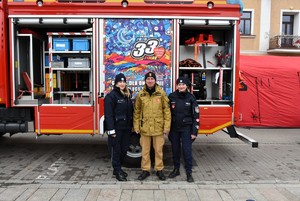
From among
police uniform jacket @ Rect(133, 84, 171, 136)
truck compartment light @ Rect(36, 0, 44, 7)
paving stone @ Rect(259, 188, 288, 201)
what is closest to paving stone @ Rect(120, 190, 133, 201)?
police uniform jacket @ Rect(133, 84, 171, 136)

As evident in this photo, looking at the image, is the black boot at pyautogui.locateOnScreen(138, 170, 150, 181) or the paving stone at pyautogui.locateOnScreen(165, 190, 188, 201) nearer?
the paving stone at pyautogui.locateOnScreen(165, 190, 188, 201)

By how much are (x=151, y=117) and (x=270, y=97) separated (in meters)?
7.54

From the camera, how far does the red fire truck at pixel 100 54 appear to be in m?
5.73

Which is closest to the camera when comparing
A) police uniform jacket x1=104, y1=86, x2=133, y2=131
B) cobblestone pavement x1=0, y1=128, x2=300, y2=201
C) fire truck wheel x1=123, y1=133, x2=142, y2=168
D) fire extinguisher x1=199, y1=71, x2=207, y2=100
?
cobblestone pavement x1=0, y1=128, x2=300, y2=201

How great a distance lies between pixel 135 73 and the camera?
5766 mm

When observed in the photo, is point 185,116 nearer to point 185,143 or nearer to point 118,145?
point 185,143

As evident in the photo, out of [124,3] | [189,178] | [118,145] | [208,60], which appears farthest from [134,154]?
[124,3]

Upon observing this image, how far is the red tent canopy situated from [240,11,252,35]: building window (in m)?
9.71

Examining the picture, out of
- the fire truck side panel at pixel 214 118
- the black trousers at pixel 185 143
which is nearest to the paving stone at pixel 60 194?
the black trousers at pixel 185 143

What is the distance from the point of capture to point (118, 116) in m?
5.18

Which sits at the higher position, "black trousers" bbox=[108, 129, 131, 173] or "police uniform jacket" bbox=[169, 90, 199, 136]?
"police uniform jacket" bbox=[169, 90, 199, 136]

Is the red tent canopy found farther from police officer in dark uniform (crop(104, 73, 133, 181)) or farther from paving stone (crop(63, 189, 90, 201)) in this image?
paving stone (crop(63, 189, 90, 201))

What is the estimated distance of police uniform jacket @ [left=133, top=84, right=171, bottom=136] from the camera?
16.9 feet

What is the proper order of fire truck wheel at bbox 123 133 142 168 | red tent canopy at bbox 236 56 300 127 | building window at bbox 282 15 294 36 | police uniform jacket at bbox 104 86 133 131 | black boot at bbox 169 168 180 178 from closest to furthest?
police uniform jacket at bbox 104 86 133 131
black boot at bbox 169 168 180 178
fire truck wheel at bbox 123 133 142 168
red tent canopy at bbox 236 56 300 127
building window at bbox 282 15 294 36
